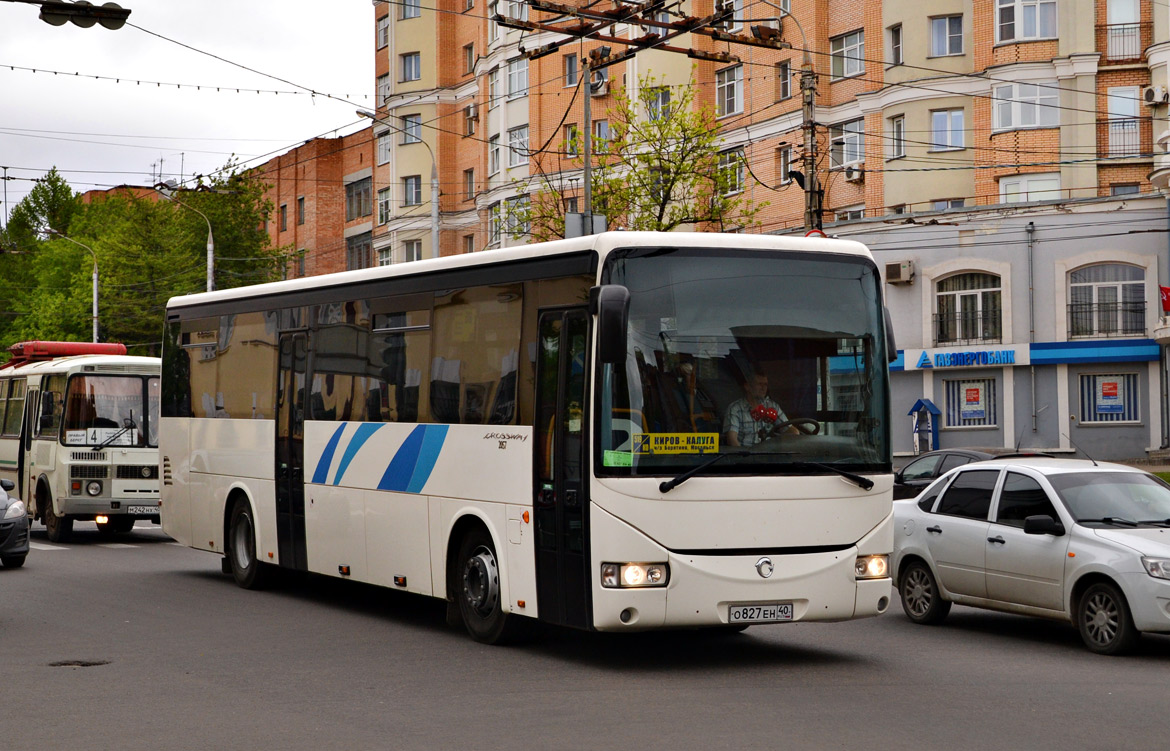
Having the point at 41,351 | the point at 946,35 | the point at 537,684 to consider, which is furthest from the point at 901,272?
the point at 537,684

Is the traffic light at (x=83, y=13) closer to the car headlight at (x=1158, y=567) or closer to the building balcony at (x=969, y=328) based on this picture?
the car headlight at (x=1158, y=567)

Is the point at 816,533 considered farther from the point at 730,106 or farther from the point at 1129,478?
the point at 730,106

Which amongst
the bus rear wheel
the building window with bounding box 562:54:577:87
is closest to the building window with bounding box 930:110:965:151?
the building window with bounding box 562:54:577:87

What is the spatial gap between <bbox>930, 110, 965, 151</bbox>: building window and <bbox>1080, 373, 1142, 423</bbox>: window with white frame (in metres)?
7.77

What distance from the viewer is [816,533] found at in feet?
35.6

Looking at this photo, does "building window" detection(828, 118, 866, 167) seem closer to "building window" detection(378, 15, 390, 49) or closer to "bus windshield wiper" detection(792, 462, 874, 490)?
"building window" detection(378, 15, 390, 49)

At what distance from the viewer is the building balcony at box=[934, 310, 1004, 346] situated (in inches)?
1783

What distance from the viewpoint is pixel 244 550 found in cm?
1666

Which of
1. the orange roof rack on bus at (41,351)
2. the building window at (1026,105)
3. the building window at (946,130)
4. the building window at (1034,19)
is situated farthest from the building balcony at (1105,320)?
the orange roof rack on bus at (41,351)

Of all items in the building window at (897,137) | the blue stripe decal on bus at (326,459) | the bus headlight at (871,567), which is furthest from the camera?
the building window at (897,137)

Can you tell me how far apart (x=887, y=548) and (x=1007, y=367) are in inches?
1394

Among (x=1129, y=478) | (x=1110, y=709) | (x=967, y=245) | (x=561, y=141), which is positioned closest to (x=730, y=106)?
(x=561, y=141)

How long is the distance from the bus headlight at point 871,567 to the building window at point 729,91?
4128cm

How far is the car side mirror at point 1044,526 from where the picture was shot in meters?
12.2
